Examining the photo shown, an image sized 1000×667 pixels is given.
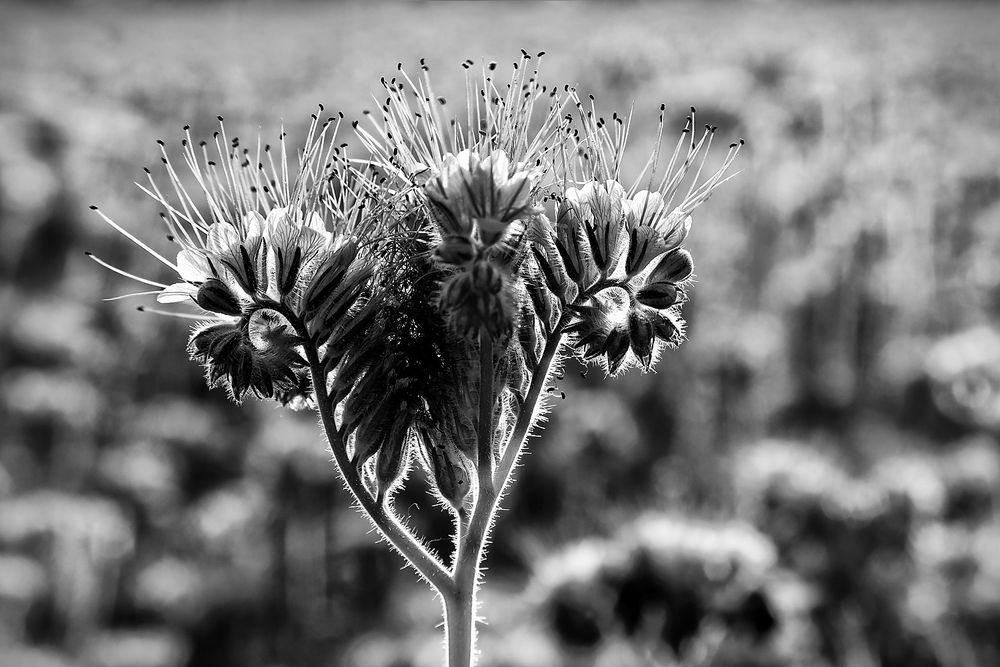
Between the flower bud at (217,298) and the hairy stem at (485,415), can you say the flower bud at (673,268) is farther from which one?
the flower bud at (217,298)

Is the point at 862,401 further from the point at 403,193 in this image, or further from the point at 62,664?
the point at 403,193

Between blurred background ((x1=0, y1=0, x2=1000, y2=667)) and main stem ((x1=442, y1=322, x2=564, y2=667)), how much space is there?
11.7ft

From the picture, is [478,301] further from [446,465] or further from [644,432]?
[644,432]

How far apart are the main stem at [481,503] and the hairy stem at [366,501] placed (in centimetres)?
6

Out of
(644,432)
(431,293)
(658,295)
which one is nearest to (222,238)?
(431,293)

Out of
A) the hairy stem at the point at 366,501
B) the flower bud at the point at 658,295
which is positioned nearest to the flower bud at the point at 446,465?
the hairy stem at the point at 366,501

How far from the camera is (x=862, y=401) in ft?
42.2

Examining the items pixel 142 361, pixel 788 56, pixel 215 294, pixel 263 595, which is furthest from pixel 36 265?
pixel 215 294

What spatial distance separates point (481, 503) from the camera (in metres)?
2.94

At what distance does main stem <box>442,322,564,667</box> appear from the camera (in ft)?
9.37

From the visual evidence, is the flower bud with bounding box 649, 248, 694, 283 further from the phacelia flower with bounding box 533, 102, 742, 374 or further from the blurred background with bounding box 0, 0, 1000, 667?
the blurred background with bounding box 0, 0, 1000, 667

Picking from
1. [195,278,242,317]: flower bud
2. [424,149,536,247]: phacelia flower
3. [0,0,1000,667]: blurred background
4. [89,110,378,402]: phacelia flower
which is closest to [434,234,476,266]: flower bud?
[424,149,536,247]: phacelia flower

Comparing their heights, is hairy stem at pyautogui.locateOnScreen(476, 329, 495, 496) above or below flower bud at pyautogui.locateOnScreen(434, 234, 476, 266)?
below

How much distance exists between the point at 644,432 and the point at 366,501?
9.84 metres
